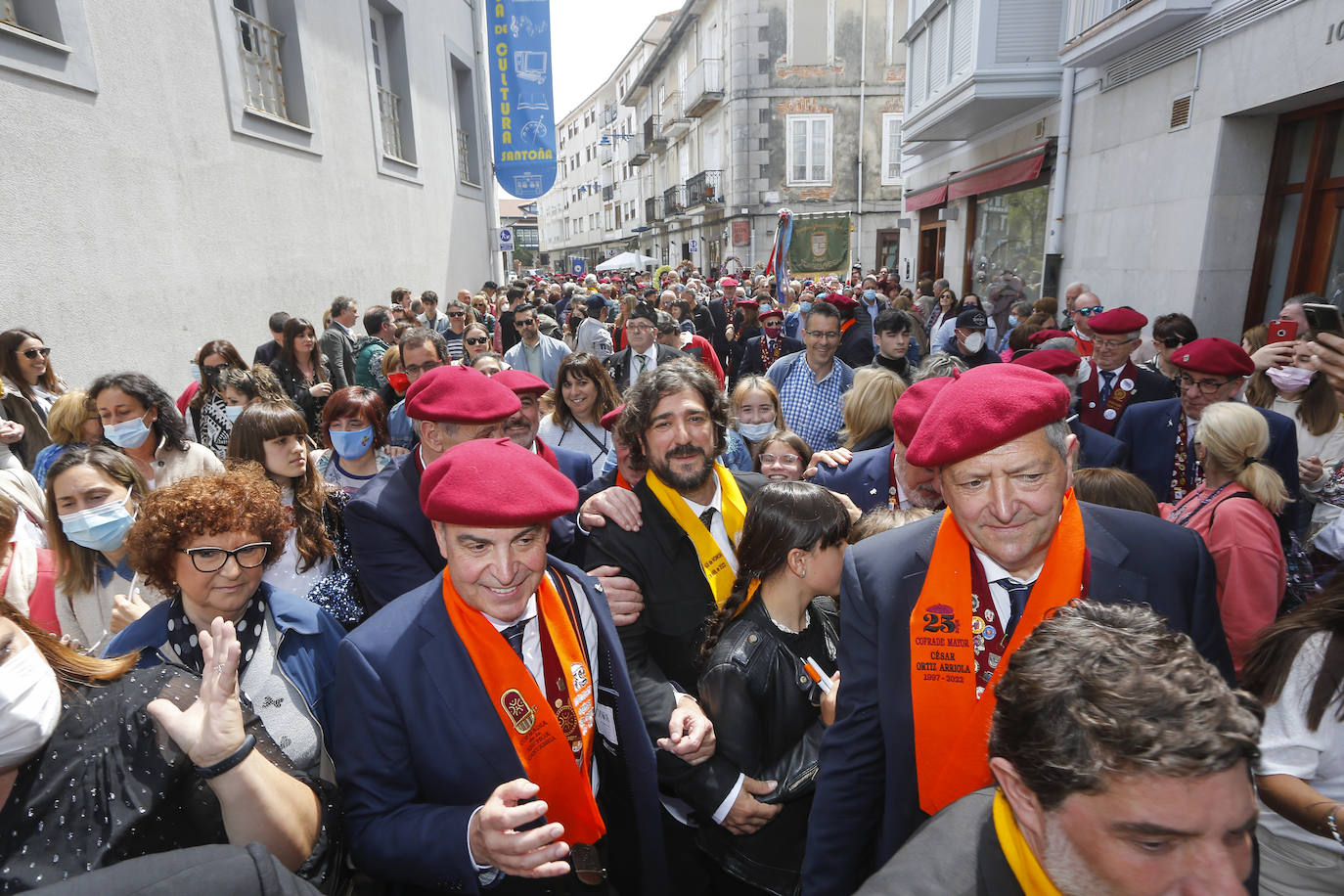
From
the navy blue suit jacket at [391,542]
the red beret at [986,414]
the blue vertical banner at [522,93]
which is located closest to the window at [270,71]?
the blue vertical banner at [522,93]

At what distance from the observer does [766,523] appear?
2.27 meters

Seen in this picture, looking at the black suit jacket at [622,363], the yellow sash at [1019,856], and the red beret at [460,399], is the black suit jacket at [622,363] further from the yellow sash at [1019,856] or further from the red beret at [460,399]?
the yellow sash at [1019,856]

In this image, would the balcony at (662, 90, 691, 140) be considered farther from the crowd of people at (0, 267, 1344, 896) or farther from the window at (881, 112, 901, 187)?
the crowd of people at (0, 267, 1344, 896)

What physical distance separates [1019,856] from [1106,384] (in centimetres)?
469

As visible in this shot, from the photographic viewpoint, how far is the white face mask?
1269 millimetres

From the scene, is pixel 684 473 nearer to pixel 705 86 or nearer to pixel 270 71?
pixel 270 71

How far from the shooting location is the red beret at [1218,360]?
153 inches

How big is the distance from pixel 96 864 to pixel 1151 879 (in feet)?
5.86

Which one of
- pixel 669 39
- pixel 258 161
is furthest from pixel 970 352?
pixel 669 39

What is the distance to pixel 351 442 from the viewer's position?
3979 millimetres

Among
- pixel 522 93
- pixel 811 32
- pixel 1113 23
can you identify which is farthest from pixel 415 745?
pixel 811 32

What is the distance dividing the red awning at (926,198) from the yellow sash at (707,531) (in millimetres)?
14139

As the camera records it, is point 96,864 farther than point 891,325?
No

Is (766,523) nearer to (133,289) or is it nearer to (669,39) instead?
(133,289)
